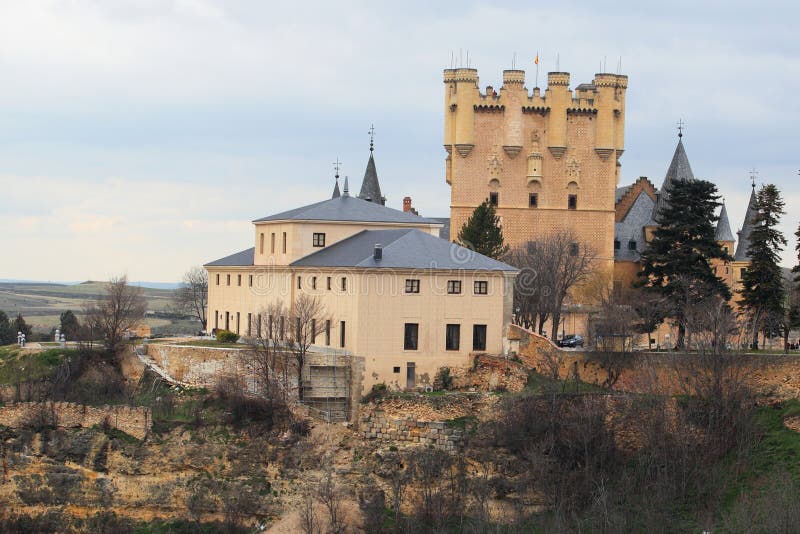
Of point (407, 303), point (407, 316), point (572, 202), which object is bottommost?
point (407, 316)

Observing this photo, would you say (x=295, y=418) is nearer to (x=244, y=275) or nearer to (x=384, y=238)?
(x=384, y=238)

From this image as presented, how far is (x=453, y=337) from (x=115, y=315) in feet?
53.6

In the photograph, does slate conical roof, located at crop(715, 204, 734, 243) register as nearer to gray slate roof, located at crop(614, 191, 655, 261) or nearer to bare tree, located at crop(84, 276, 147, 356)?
gray slate roof, located at crop(614, 191, 655, 261)

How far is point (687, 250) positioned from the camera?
58.8 metres

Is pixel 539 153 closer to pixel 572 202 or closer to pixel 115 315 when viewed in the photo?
pixel 572 202

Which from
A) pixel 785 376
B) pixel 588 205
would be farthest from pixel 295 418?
pixel 588 205

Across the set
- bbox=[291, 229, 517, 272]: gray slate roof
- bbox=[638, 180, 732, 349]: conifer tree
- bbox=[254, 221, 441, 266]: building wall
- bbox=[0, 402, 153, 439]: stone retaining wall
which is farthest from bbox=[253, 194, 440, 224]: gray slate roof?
bbox=[0, 402, 153, 439]: stone retaining wall

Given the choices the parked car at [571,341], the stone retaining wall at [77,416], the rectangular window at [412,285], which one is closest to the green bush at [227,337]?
the stone retaining wall at [77,416]

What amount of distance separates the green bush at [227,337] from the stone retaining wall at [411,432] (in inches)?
442

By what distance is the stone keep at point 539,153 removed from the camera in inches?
3280

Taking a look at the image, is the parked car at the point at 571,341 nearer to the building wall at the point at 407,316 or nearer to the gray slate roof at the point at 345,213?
the gray slate roof at the point at 345,213

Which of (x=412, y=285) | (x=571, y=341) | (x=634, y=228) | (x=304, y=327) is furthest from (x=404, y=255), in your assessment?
(x=634, y=228)

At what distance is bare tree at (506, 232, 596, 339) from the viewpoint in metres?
67.4

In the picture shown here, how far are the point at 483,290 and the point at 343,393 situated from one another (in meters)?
6.90
